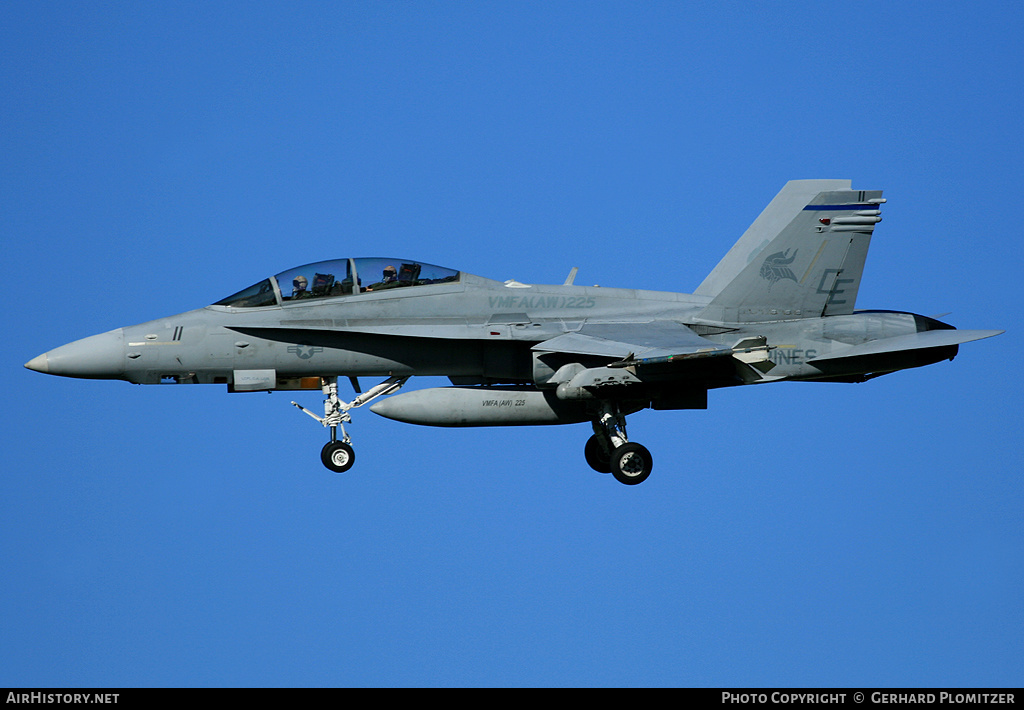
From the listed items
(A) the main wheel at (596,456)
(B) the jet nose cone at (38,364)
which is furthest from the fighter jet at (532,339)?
(A) the main wheel at (596,456)

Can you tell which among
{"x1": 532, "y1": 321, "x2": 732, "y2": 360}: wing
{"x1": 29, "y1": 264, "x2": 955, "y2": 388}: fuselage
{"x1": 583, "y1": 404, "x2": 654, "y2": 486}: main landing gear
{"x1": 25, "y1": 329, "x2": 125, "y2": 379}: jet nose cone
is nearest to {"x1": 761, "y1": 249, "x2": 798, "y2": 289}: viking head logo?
{"x1": 29, "y1": 264, "x2": 955, "y2": 388}: fuselage

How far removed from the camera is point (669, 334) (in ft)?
60.2

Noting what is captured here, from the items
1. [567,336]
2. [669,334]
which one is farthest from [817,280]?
[567,336]

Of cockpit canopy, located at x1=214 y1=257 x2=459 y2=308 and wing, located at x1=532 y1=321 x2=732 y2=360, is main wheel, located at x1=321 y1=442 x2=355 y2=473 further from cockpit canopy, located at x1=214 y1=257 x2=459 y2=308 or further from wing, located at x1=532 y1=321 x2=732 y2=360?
wing, located at x1=532 y1=321 x2=732 y2=360

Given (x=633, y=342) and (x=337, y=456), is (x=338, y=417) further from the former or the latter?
(x=633, y=342)

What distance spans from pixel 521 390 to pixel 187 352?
462 cm

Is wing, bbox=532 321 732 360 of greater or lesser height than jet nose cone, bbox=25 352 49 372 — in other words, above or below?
below

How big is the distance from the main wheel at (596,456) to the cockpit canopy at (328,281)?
12.1 ft

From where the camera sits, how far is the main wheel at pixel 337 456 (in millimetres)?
18375

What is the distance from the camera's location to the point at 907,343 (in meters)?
18.7

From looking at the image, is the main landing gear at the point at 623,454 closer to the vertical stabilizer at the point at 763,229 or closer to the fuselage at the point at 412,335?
the fuselage at the point at 412,335

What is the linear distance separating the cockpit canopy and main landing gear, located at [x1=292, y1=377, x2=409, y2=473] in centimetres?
130

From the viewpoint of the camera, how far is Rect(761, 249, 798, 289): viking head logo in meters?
19.2

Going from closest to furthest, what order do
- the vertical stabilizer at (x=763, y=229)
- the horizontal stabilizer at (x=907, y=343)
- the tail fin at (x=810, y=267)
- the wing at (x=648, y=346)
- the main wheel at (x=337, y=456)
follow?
the wing at (x=648, y=346) → the main wheel at (x=337, y=456) → the horizontal stabilizer at (x=907, y=343) → the tail fin at (x=810, y=267) → the vertical stabilizer at (x=763, y=229)
